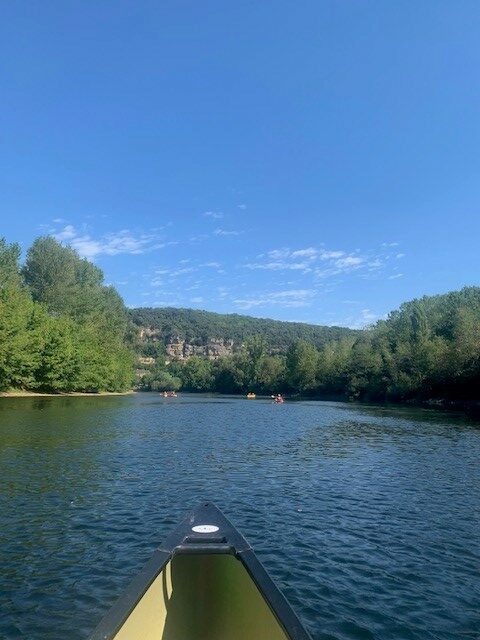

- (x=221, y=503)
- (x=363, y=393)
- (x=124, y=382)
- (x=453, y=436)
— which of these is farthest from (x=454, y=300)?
(x=221, y=503)

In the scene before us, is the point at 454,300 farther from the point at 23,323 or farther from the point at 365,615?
the point at 365,615

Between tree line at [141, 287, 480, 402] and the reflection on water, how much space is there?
5435 cm

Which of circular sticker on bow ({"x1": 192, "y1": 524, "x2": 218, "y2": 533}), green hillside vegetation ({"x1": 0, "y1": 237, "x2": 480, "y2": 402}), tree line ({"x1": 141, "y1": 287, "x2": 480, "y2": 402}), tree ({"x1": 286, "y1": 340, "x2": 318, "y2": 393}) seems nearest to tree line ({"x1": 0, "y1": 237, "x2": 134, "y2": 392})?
green hillside vegetation ({"x1": 0, "y1": 237, "x2": 480, "y2": 402})

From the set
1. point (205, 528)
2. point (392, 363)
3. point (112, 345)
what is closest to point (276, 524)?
point (205, 528)

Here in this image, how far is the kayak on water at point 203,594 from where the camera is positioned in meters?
6.61

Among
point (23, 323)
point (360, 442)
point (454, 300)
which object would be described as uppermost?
point (454, 300)

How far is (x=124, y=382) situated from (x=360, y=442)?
10180 cm

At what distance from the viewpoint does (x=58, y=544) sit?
40.0 feet

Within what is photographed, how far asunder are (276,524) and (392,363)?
93.6 metres

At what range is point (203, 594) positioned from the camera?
802cm

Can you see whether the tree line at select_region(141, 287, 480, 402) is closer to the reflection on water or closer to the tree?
the tree

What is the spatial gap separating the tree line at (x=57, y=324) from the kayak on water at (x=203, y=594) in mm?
63631

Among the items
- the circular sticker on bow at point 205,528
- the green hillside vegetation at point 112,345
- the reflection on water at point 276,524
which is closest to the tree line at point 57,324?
the green hillside vegetation at point 112,345

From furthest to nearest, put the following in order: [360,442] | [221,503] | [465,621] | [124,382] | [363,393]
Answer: [124,382]
[363,393]
[360,442]
[221,503]
[465,621]
